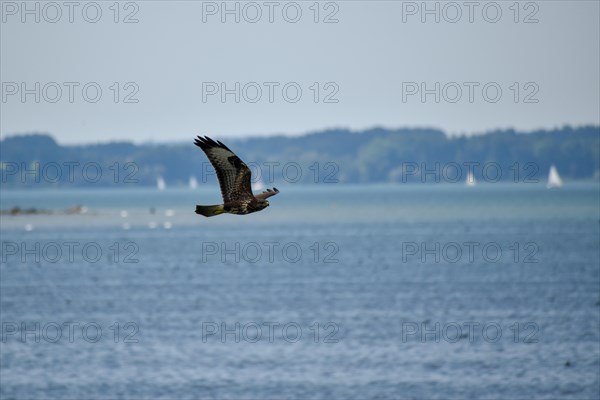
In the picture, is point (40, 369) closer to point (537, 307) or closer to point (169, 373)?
point (169, 373)

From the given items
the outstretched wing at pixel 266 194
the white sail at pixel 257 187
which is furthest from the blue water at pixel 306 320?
the outstretched wing at pixel 266 194

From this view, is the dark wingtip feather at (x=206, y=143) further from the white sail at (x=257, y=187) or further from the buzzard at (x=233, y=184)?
the white sail at (x=257, y=187)

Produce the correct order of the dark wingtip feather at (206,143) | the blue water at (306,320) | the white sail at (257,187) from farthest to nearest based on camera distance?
the blue water at (306,320)
the white sail at (257,187)
the dark wingtip feather at (206,143)

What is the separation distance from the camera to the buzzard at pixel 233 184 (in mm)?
18181

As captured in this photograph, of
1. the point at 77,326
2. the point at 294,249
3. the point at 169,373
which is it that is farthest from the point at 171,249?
the point at 169,373

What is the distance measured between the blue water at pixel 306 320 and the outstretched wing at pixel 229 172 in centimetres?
3634

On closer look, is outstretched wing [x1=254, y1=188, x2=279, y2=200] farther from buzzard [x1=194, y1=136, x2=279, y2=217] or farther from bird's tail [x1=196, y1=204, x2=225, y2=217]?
bird's tail [x1=196, y1=204, x2=225, y2=217]

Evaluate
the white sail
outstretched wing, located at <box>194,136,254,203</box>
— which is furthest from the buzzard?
the white sail

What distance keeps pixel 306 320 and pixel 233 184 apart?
59480 millimetres

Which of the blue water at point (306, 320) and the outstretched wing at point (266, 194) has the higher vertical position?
the outstretched wing at point (266, 194)

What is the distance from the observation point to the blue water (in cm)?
5709

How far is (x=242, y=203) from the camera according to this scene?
60.8 ft

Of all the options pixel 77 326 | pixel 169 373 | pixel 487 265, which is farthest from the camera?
pixel 487 265

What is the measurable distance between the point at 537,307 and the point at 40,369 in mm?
39490
